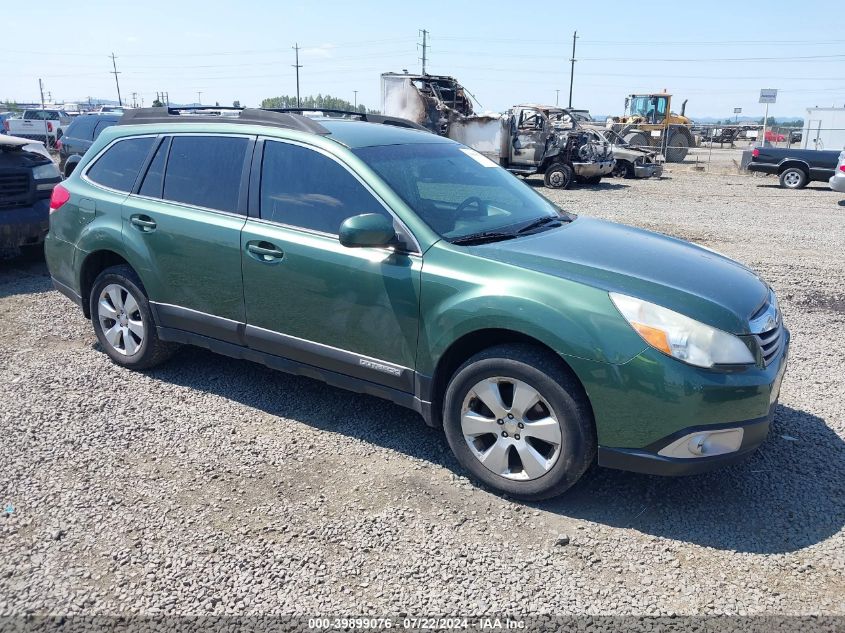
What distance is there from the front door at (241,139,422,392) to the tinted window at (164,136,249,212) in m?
0.20

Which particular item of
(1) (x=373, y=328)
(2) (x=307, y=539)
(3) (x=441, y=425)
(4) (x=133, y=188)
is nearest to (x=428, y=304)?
(1) (x=373, y=328)

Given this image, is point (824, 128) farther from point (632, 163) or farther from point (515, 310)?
point (515, 310)

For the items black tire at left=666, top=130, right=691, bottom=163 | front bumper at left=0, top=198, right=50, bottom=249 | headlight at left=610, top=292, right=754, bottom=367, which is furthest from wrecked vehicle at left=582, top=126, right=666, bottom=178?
headlight at left=610, top=292, right=754, bottom=367

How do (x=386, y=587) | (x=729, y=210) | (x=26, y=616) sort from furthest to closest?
(x=729, y=210) < (x=386, y=587) < (x=26, y=616)

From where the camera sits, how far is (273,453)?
3.97 m

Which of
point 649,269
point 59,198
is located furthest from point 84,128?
point 649,269

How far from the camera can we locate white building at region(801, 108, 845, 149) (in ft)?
89.9

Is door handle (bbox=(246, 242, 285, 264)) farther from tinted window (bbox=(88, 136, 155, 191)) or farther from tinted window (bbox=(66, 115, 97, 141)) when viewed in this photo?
tinted window (bbox=(66, 115, 97, 141))

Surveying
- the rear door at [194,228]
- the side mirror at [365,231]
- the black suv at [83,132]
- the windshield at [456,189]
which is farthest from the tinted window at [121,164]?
the black suv at [83,132]

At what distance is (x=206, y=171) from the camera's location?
4.53 meters

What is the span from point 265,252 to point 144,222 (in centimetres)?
115

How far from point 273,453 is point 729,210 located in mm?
13113

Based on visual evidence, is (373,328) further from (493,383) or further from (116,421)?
(116,421)

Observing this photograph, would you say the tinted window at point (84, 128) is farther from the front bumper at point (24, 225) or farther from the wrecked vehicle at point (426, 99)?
the front bumper at point (24, 225)
